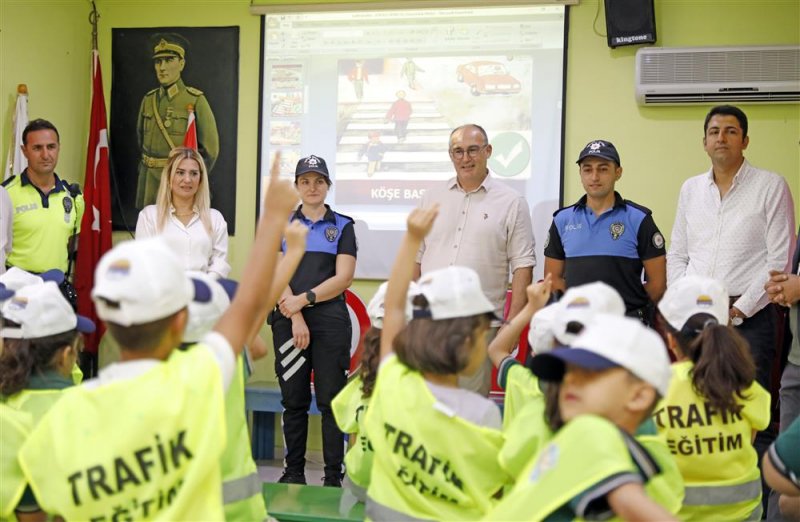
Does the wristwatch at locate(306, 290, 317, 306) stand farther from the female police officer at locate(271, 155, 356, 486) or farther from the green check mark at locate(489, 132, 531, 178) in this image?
the green check mark at locate(489, 132, 531, 178)

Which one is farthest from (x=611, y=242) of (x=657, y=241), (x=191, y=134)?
(x=191, y=134)

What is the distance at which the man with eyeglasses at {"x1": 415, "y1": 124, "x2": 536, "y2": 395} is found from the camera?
422 centimetres

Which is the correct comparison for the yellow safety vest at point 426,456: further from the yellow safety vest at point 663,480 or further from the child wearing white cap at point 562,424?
the yellow safety vest at point 663,480

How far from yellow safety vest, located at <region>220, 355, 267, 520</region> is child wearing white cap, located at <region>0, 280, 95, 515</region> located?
0.51 m

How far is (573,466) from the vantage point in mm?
1491

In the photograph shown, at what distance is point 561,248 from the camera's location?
4164mm

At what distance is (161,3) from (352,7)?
1.28m

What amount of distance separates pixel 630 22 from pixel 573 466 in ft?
13.7

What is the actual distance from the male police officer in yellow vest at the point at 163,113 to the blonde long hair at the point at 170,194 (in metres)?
1.42

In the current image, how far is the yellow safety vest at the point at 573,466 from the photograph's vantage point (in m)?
1.46

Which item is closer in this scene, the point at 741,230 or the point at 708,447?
the point at 708,447

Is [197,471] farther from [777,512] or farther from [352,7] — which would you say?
[352,7]

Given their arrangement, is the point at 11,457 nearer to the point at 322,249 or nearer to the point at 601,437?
the point at 601,437

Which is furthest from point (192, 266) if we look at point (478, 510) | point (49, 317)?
point (478, 510)
